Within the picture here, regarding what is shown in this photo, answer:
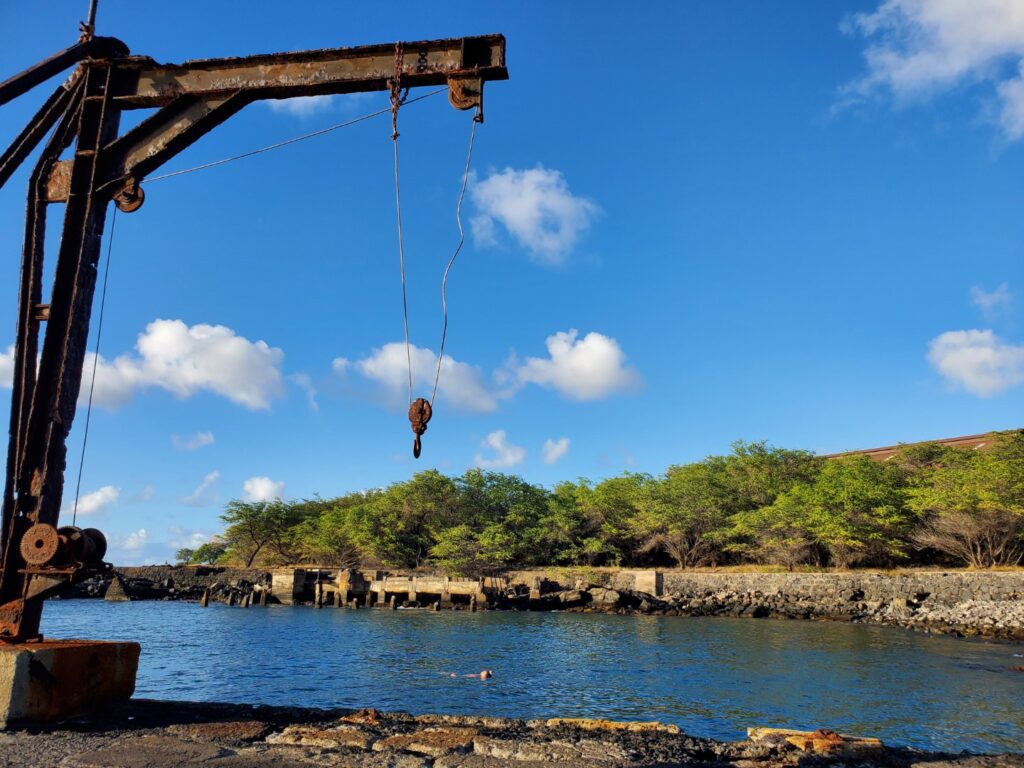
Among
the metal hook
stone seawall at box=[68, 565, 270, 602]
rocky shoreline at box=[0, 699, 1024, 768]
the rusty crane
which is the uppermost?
the rusty crane

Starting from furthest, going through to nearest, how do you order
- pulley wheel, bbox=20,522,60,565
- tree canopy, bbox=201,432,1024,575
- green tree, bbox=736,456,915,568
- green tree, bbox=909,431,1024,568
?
green tree, bbox=736,456,915,568 < tree canopy, bbox=201,432,1024,575 < green tree, bbox=909,431,1024,568 < pulley wheel, bbox=20,522,60,565

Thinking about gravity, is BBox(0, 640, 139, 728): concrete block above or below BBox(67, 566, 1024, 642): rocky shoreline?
above

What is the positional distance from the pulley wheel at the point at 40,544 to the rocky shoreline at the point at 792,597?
116ft

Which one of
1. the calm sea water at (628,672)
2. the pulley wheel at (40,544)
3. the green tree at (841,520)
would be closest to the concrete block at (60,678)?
the pulley wheel at (40,544)

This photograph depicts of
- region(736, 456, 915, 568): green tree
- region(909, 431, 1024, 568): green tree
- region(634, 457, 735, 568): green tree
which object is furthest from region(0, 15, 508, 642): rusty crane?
region(634, 457, 735, 568): green tree

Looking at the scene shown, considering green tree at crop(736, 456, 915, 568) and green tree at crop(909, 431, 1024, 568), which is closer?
green tree at crop(909, 431, 1024, 568)

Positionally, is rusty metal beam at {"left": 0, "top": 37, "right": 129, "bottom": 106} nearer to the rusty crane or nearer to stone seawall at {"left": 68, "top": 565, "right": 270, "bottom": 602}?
the rusty crane

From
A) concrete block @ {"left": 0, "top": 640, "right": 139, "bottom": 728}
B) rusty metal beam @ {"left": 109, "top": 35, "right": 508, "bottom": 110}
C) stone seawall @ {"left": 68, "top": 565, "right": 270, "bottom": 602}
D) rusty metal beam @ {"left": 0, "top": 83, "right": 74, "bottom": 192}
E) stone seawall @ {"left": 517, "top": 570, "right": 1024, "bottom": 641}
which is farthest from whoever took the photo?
stone seawall @ {"left": 68, "top": 565, "right": 270, "bottom": 602}

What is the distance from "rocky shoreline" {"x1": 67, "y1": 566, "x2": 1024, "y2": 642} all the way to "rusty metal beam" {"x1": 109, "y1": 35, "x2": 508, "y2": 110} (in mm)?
33806

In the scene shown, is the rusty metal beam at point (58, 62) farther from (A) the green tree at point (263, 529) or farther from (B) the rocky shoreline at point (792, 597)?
(A) the green tree at point (263, 529)

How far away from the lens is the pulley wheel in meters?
6.19

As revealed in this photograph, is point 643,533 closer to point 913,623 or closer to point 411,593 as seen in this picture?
point 411,593

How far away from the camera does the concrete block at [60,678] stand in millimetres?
5672

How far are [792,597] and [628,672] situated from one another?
26769 millimetres
